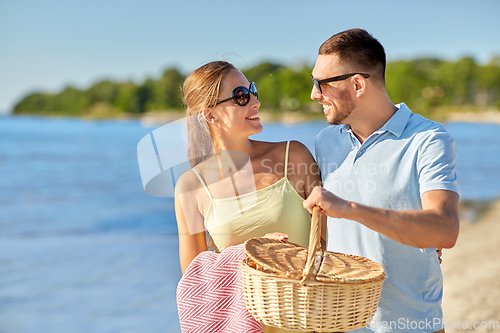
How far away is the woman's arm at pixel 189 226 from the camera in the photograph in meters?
2.32

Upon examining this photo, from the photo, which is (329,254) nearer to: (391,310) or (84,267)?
(391,310)

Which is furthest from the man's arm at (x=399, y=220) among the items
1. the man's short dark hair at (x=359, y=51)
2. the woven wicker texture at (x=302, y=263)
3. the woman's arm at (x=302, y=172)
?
the man's short dark hair at (x=359, y=51)

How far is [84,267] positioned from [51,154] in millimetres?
28022

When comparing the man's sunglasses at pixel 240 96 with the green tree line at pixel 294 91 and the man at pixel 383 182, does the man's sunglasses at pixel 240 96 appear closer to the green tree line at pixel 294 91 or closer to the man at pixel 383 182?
the man at pixel 383 182

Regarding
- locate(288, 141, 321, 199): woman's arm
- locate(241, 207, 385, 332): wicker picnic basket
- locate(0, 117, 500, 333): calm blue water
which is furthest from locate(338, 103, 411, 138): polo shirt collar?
locate(0, 117, 500, 333): calm blue water

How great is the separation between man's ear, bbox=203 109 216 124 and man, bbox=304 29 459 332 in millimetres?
628

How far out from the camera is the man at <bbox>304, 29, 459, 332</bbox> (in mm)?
1577

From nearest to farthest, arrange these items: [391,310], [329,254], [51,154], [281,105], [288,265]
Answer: [288,265], [329,254], [391,310], [51,154], [281,105]

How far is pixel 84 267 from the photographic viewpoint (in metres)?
9.60

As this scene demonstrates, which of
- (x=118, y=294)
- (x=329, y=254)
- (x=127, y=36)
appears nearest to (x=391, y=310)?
(x=329, y=254)

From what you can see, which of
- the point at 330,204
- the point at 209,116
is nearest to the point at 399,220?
the point at 330,204

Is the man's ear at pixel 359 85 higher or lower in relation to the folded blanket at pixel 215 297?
higher

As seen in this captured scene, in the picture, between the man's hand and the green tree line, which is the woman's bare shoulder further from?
the green tree line

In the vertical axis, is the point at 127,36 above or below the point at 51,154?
above
